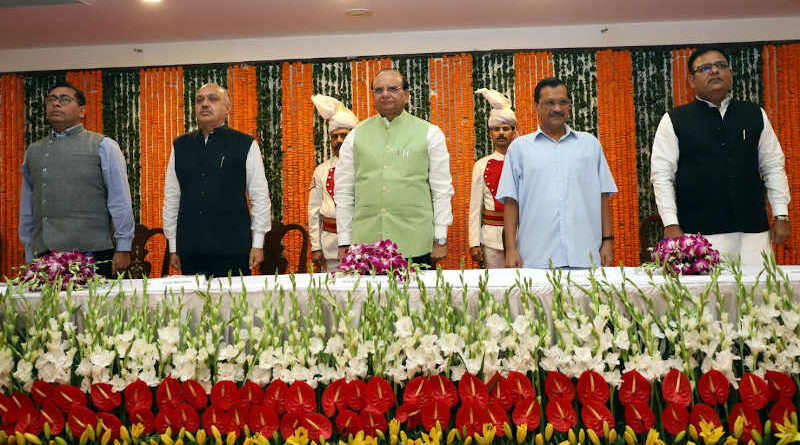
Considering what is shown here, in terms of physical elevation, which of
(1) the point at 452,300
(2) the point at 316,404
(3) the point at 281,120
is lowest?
(2) the point at 316,404

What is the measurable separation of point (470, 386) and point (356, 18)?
4.57m

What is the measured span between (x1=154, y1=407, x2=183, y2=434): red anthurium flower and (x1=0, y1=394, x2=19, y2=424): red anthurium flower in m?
0.37

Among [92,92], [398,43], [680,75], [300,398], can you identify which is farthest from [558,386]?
[92,92]

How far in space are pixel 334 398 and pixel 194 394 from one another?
36cm

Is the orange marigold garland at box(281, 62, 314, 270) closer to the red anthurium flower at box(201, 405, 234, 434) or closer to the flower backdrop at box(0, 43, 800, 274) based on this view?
the flower backdrop at box(0, 43, 800, 274)

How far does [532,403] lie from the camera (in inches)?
63.9

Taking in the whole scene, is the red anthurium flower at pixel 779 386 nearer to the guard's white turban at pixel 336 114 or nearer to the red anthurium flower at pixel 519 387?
the red anthurium flower at pixel 519 387

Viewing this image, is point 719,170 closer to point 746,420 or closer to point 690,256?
point 690,256

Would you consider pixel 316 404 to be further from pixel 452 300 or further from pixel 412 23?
pixel 412 23

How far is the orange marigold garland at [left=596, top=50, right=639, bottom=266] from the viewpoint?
5926 mm

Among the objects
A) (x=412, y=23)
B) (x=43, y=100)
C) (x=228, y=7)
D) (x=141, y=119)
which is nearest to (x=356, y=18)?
(x=412, y=23)

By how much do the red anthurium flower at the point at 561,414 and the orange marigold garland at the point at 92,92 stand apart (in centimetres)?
579

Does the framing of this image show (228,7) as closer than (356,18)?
Yes

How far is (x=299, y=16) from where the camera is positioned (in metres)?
5.61
